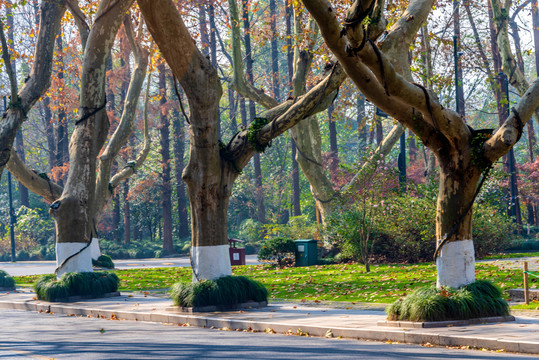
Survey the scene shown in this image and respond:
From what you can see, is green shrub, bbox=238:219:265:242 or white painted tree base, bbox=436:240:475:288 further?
green shrub, bbox=238:219:265:242

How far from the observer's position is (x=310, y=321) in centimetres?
1239

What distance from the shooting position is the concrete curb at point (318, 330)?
9.34 meters

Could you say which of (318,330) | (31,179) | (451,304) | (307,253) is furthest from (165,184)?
(451,304)

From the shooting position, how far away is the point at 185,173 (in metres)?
15.4

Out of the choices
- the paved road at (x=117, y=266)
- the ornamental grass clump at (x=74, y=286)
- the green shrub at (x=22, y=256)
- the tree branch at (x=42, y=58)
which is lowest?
the ornamental grass clump at (x=74, y=286)

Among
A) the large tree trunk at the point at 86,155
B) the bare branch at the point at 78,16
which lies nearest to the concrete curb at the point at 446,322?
the large tree trunk at the point at 86,155

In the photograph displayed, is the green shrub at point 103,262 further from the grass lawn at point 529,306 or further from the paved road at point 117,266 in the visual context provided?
the grass lawn at point 529,306

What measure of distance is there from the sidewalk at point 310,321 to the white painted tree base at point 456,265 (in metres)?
1.03

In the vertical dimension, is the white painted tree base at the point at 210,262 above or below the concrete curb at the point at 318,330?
above

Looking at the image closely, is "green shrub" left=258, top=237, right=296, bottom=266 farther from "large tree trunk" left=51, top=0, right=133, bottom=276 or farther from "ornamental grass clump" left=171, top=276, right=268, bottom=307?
"ornamental grass clump" left=171, top=276, right=268, bottom=307

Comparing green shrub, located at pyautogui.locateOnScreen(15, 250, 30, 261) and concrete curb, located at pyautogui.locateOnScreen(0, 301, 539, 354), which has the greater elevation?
green shrub, located at pyautogui.locateOnScreen(15, 250, 30, 261)

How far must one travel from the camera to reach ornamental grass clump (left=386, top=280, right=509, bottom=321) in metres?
11.0

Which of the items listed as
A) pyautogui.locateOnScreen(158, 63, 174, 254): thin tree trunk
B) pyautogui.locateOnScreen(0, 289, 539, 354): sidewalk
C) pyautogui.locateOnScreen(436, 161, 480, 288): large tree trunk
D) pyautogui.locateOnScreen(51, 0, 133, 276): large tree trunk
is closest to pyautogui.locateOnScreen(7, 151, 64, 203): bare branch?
pyautogui.locateOnScreen(51, 0, 133, 276): large tree trunk

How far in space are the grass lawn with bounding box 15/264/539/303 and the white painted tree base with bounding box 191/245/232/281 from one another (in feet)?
8.77
